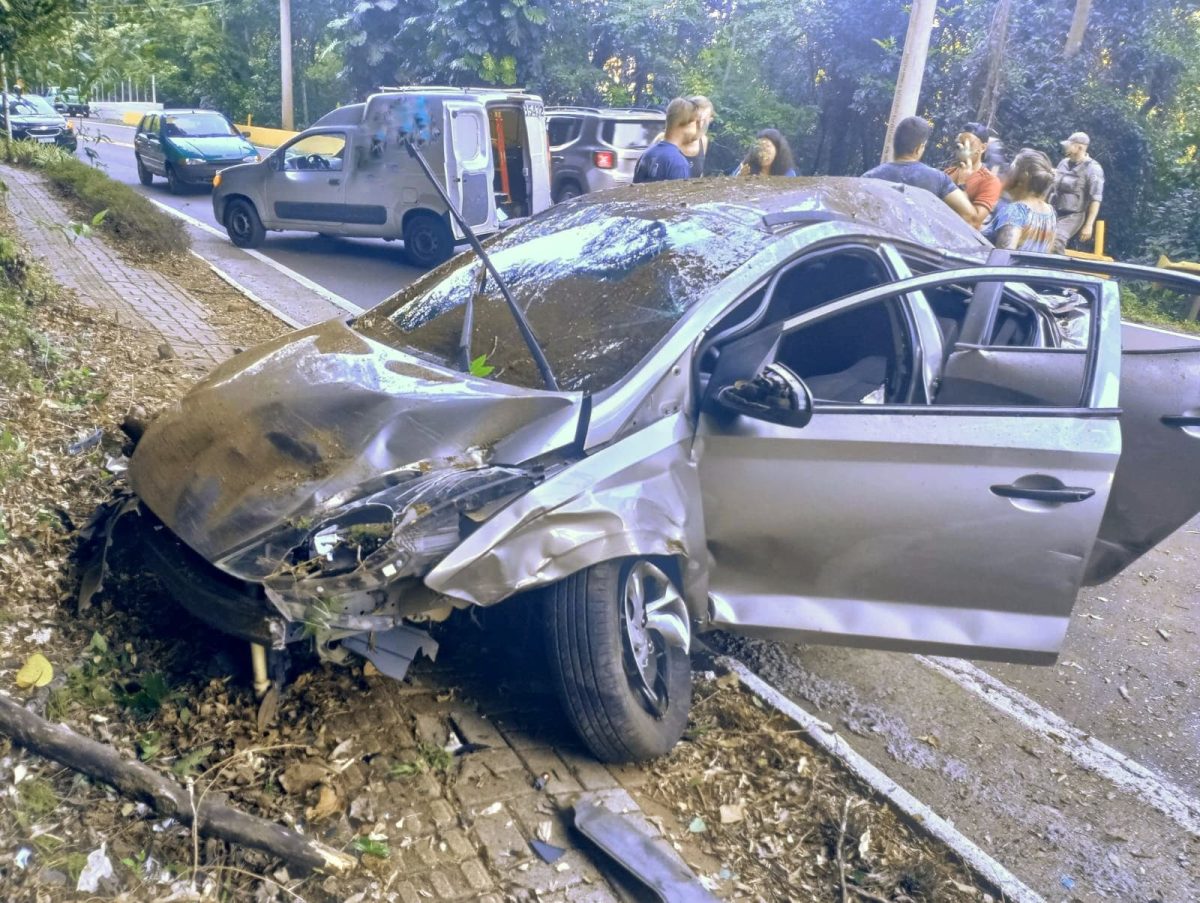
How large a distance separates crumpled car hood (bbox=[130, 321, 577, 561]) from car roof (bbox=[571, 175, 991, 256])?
130cm

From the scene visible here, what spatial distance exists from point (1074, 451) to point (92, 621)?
11.0ft

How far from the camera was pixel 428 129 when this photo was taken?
11.9 meters

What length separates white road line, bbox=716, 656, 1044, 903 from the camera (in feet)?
10.00

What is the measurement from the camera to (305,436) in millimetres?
3240

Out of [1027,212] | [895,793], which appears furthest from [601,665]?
[1027,212]

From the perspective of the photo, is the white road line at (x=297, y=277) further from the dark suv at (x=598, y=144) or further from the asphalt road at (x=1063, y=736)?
the asphalt road at (x=1063, y=736)

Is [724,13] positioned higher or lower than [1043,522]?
higher

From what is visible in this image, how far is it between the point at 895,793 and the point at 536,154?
34.4ft

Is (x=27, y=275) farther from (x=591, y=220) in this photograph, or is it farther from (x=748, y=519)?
(x=748, y=519)

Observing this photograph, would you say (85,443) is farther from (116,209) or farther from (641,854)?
(116,209)

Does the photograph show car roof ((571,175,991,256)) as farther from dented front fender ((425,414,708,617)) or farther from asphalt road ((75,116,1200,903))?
asphalt road ((75,116,1200,903))

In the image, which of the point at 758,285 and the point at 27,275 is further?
the point at 27,275

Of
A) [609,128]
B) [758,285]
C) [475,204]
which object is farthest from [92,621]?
[609,128]

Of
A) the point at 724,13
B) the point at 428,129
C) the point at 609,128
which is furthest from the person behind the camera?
the point at 724,13
